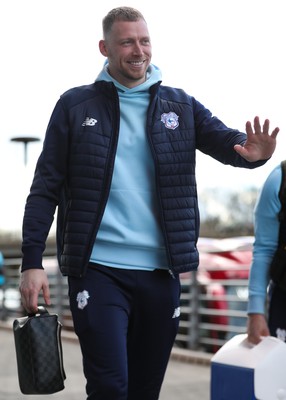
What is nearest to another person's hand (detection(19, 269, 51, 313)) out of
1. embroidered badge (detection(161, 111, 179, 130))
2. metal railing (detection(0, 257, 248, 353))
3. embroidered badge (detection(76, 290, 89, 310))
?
embroidered badge (detection(76, 290, 89, 310))

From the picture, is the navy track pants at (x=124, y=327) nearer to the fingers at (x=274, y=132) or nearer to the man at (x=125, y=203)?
the man at (x=125, y=203)

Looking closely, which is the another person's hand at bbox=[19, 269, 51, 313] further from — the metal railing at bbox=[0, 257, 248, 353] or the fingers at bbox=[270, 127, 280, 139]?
the metal railing at bbox=[0, 257, 248, 353]

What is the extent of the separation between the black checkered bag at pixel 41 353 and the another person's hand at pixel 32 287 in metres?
0.04

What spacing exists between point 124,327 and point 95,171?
57cm

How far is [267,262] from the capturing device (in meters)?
4.28

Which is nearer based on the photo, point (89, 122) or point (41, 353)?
point (41, 353)

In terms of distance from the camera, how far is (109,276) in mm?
3730

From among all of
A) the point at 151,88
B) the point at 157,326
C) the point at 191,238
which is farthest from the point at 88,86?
the point at 157,326

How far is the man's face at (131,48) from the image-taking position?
150 inches

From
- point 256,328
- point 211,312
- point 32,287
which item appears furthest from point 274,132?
point 211,312

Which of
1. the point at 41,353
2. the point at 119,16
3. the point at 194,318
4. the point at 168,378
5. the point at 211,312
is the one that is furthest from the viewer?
the point at 194,318

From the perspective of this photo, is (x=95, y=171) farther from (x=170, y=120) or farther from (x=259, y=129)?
(x=259, y=129)

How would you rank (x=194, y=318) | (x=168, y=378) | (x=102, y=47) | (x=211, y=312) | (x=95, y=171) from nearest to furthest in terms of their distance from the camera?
(x=95, y=171) < (x=102, y=47) < (x=168, y=378) < (x=211, y=312) < (x=194, y=318)

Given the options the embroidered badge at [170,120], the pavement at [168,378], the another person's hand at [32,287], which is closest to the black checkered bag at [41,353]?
the another person's hand at [32,287]
